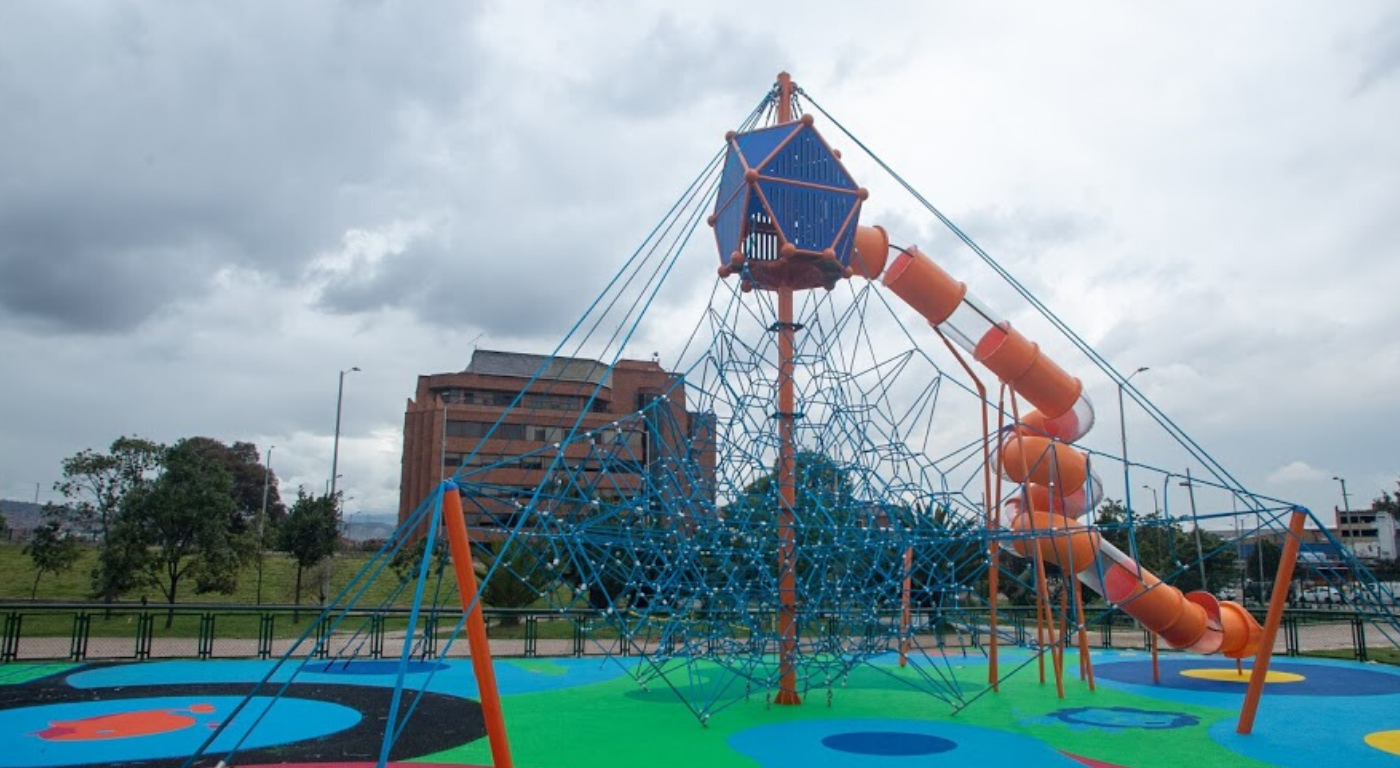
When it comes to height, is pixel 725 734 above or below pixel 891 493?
below

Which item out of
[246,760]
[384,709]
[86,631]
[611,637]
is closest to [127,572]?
[86,631]

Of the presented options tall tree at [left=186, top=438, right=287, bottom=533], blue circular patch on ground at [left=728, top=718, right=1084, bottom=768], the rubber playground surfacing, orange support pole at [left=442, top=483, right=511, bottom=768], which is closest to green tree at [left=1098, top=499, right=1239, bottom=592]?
the rubber playground surfacing

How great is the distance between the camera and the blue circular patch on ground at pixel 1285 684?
15336mm

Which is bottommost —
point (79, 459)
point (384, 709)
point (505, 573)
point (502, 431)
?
point (384, 709)

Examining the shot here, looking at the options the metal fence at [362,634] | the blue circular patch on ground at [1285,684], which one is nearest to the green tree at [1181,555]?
the metal fence at [362,634]

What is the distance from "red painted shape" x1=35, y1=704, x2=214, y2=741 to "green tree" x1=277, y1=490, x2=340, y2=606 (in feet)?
63.7

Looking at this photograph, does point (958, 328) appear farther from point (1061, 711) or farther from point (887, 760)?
point (887, 760)

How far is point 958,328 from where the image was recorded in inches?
594

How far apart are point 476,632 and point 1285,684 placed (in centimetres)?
1487

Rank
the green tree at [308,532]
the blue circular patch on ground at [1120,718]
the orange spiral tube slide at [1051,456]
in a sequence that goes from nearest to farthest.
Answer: the blue circular patch on ground at [1120,718]
the orange spiral tube slide at [1051,456]
the green tree at [308,532]

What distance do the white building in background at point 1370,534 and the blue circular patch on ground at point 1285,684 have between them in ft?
97.1

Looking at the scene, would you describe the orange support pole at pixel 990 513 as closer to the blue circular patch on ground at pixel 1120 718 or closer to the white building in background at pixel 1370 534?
the blue circular patch on ground at pixel 1120 718

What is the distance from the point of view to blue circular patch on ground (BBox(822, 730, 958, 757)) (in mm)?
10258

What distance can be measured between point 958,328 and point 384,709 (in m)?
10.1
